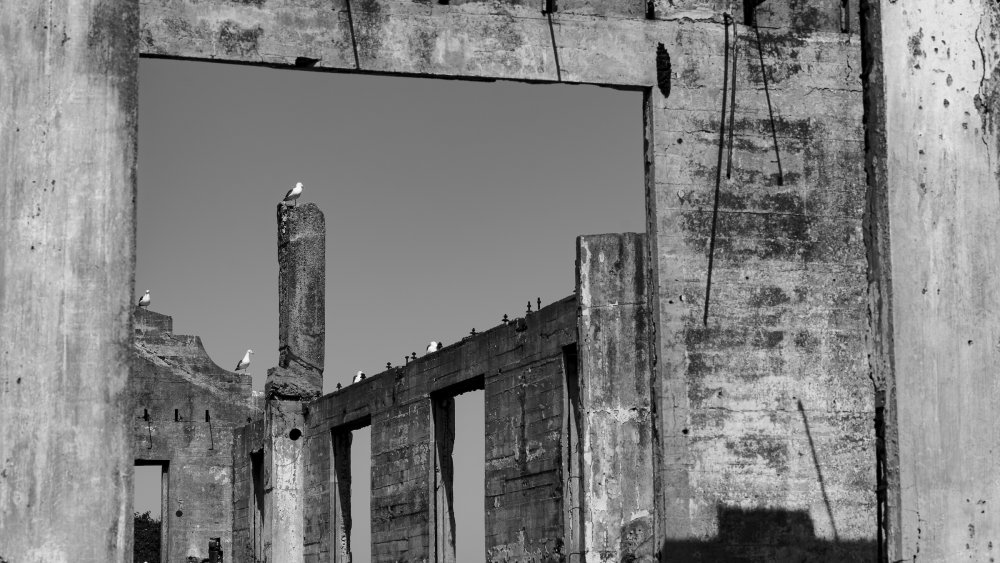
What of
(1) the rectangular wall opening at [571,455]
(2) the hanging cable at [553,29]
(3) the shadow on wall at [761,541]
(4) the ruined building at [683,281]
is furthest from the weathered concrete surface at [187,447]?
(3) the shadow on wall at [761,541]

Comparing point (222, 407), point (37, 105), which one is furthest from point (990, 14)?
point (222, 407)

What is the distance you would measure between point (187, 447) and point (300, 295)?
15.3 feet

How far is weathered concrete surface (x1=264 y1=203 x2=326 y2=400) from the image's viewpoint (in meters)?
21.4

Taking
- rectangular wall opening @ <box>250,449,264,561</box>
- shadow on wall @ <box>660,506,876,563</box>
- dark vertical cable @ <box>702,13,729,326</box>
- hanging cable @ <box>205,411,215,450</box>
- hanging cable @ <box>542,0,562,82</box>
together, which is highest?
hanging cable @ <box>542,0,562,82</box>

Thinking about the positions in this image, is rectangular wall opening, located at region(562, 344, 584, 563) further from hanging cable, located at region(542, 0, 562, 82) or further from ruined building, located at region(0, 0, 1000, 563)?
hanging cable, located at region(542, 0, 562, 82)

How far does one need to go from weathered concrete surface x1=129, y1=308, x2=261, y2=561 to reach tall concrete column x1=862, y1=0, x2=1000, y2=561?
18312mm

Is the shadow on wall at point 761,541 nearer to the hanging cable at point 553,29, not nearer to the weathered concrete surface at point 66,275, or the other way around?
the hanging cable at point 553,29

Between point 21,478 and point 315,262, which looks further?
point 315,262

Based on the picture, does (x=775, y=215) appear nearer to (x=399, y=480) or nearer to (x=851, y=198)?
(x=851, y=198)

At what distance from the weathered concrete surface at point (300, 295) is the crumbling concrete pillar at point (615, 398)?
7.48 metres

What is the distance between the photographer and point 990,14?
26.0 feet

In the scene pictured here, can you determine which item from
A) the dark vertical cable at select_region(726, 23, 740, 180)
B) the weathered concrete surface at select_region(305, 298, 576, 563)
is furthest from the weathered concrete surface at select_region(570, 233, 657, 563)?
the weathered concrete surface at select_region(305, 298, 576, 563)

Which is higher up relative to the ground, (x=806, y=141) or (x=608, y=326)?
(x=806, y=141)

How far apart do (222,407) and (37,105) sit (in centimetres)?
1541
